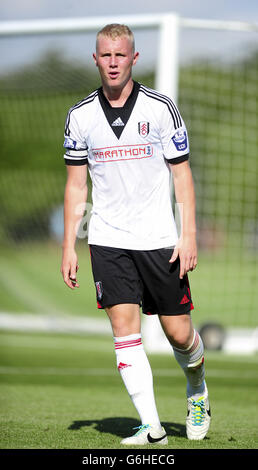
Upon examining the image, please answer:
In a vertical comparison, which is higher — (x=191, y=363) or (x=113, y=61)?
(x=113, y=61)

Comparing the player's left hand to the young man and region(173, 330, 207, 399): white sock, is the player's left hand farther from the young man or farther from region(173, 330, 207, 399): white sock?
region(173, 330, 207, 399): white sock

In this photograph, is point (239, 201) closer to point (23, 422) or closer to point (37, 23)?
point (37, 23)

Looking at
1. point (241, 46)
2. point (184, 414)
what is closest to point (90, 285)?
point (241, 46)

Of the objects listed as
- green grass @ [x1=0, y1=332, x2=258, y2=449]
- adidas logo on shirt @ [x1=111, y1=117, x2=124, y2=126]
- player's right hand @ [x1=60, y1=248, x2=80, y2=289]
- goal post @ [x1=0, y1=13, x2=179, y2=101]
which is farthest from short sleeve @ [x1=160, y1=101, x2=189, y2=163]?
goal post @ [x1=0, y1=13, x2=179, y2=101]

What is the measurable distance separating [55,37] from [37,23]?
1.54 ft

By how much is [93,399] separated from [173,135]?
3.27 m

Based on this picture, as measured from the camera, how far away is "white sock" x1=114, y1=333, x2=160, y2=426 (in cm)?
511

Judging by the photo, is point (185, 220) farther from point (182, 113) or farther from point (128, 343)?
point (182, 113)

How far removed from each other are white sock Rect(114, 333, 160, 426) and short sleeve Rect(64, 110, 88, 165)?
3.82ft

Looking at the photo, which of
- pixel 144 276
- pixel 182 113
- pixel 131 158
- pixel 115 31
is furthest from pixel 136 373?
pixel 182 113

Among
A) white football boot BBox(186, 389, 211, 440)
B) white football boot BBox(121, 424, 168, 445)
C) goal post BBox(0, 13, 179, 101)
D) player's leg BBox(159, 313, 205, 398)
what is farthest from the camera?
goal post BBox(0, 13, 179, 101)

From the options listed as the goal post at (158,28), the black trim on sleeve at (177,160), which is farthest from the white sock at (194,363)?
the goal post at (158,28)

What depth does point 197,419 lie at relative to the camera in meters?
5.46

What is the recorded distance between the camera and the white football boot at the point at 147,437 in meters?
4.98
